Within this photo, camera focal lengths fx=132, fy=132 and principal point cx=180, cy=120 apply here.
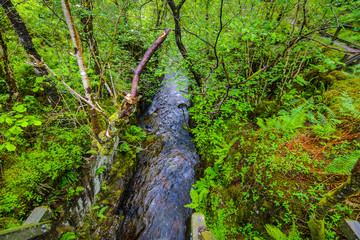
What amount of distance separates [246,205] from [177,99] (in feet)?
31.7

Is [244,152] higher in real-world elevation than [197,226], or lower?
higher

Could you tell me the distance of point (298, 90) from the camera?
5.36m

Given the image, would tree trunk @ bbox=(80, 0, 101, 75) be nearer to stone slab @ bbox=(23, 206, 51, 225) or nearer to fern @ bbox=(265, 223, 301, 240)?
stone slab @ bbox=(23, 206, 51, 225)

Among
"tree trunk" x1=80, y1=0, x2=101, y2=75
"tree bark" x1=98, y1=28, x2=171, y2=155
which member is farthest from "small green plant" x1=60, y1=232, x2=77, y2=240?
"tree trunk" x1=80, y1=0, x2=101, y2=75

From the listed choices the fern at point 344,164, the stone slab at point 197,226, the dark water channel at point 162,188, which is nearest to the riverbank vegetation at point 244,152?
the fern at point 344,164

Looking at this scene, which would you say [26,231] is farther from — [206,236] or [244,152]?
[244,152]

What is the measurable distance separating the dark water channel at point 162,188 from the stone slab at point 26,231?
2.13 metres

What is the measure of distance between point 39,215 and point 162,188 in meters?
3.41

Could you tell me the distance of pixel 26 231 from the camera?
204 centimetres

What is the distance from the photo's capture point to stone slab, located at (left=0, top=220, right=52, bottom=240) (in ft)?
5.67

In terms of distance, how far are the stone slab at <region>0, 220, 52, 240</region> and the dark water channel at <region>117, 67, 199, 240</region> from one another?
213cm

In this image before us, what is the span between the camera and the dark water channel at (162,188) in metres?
4.12

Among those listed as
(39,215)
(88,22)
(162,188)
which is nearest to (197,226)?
(162,188)

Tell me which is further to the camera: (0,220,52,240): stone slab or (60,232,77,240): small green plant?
(60,232,77,240): small green plant
